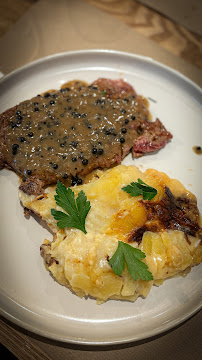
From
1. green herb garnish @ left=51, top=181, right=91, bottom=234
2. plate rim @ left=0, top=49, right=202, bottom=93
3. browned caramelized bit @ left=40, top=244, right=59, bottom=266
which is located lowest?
browned caramelized bit @ left=40, top=244, right=59, bottom=266

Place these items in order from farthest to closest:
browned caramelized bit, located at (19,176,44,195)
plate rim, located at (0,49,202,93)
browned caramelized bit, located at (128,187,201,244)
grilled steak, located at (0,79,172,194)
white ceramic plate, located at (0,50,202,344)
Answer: plate rim, located at (0,49,202,93), grilled steak, located at (0,79,172,194), browned caramelized bit, located at (19,176,44,195), browned caramelized bit, located at (128,187,201,244), white ceramic plate, located at (0,50,202,344)

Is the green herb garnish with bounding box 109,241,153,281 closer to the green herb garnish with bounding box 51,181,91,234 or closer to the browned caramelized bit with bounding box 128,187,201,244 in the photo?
the browned caramelized bit with bounding box 128,187,201,244

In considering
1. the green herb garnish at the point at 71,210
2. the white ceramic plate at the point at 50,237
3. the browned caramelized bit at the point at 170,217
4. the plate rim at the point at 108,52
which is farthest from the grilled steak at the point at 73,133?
the browned caramelized bit at the point at 170,217

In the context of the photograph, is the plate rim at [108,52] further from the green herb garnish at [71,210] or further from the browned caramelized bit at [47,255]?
the browned caramelized bit at [47,255]

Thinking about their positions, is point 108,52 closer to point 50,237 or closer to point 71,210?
point 71,210

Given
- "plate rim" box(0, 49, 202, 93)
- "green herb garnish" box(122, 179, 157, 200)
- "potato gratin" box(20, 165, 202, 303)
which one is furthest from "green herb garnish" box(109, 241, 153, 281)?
"plate rim" box(0, 49, 202, 93)
